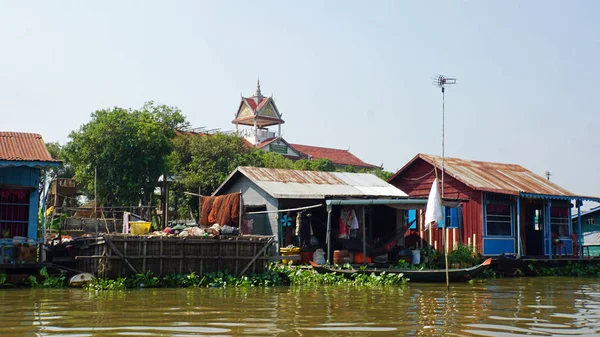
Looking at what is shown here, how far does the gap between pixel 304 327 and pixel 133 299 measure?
508 cm

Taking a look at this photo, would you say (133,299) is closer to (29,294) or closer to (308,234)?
(29,294)

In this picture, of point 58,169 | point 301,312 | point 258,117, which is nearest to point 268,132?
point 258,117

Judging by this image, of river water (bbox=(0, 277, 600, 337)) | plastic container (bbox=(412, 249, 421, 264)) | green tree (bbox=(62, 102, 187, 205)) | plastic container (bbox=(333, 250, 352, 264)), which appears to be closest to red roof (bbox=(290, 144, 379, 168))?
green tree (bbox=(62, 102, 187, 205))

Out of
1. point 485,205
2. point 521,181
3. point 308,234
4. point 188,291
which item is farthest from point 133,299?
point 521,181

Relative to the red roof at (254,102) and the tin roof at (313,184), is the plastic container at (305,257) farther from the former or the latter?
the red roof at (254,102)

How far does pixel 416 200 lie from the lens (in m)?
20.6

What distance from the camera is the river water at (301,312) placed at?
888 cm

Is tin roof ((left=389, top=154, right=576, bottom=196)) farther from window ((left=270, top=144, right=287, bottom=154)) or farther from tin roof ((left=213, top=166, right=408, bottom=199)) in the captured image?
window ((left=270, top=144, right=287, bottom=154))

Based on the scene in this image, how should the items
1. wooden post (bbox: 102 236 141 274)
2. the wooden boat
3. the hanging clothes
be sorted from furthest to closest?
the hanging clothes → the wooden boat → wooden post (bbox: 102 236 141 274)

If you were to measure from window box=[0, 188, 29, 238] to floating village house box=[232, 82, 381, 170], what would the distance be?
43.1 m

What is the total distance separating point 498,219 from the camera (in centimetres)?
2402

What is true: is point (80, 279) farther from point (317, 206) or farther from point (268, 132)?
point (268, 132)

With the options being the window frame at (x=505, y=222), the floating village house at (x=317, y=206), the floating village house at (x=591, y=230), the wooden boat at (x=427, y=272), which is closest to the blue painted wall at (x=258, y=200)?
the floating village house at (x=317, y=206)

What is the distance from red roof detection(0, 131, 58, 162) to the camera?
16344 millimetres
